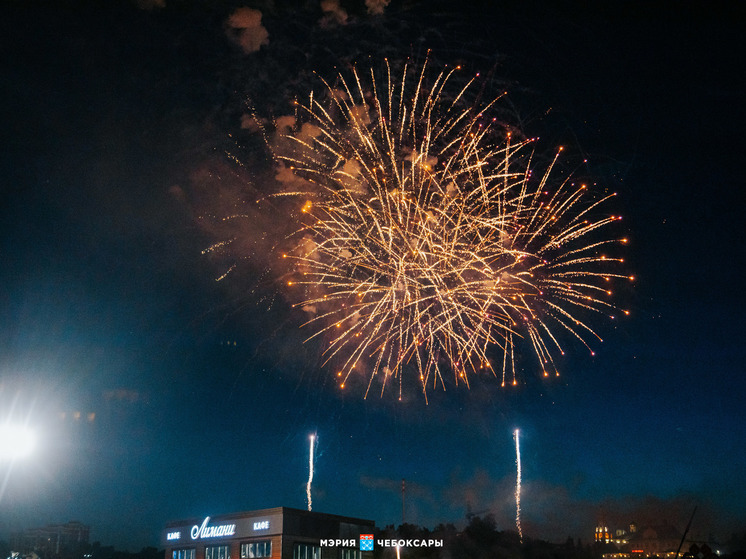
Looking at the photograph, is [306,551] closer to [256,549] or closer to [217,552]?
[256,549]

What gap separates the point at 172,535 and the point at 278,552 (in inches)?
477

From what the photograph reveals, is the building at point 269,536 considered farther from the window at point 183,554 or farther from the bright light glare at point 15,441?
the bright light glare at point 15,441

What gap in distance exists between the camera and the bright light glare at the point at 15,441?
2634 cm

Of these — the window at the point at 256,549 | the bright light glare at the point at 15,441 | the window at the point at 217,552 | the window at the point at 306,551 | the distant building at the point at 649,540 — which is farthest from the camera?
the distant building at the point at 649,540

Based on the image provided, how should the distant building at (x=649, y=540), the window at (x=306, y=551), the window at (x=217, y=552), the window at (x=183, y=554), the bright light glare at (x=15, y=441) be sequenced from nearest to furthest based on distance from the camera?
1. the bright light glare at (x=15, y=441)
2. the window at (x=306, y=551)
3. the window at (x=217, y=552)
4. the window at (x=183, y=554)
5. the distant building at (x=649, y=540)

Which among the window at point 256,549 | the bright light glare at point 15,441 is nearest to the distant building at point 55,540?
the window at point 256,549

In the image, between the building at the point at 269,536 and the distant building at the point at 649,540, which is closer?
the building at the point at 269,536

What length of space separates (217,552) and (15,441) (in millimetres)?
25064

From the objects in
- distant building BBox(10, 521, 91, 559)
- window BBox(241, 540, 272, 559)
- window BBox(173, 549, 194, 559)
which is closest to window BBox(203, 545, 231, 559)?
window BBox(241, 540, 272, 559)

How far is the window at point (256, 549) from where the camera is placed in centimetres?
4434

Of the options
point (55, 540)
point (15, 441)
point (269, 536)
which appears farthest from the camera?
point (55, 540)

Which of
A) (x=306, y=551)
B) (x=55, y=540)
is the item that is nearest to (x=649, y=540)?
(x=306, y=551)

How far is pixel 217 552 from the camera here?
4756 centimetres

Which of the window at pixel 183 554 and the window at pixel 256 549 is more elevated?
the window at pixel 256 549
